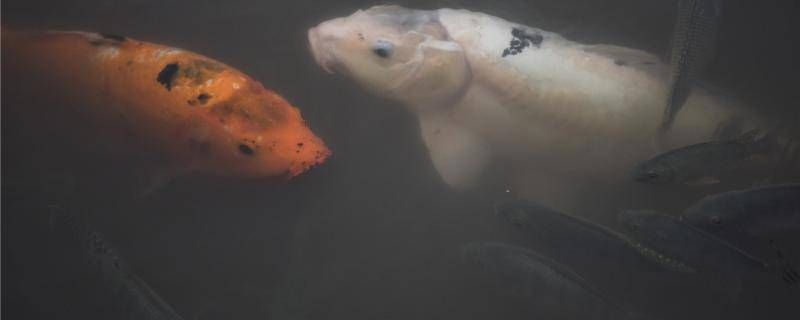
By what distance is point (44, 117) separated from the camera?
3.33 meters

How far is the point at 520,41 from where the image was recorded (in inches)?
155

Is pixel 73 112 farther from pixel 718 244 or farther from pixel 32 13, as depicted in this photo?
pixel 718 244

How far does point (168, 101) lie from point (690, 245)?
3.11 metres

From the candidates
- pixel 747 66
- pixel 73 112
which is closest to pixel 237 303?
pixel 73 112

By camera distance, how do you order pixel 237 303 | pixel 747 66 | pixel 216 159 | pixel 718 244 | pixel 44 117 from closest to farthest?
pixel 718 244, pixel 216 159, pixel 44 117, pixel 237 303, pixel 747 66

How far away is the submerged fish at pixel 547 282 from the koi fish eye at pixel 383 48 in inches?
70.2

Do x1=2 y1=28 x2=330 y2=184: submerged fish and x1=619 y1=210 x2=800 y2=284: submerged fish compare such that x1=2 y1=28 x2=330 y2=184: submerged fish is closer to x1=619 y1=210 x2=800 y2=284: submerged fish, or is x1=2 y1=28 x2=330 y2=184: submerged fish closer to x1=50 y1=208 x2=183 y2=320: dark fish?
x1=50 y1=208 x2=183 y2=320: dark fish

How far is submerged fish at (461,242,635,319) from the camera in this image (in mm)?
2740

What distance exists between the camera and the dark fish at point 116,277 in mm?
2637

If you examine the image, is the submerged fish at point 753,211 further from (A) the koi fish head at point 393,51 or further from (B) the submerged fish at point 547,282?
(A) the koi fish head at point 393,51

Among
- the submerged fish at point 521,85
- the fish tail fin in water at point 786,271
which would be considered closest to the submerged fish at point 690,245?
the fish tail fin in water at point 786,271

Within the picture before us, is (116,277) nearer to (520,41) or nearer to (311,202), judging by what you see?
(311,202)

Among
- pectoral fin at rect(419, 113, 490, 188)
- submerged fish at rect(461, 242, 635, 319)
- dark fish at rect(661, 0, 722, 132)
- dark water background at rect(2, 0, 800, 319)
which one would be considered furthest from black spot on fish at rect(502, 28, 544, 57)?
submerged fish at rect(461, 242, 635, 319)

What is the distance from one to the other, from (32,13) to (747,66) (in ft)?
20.3
